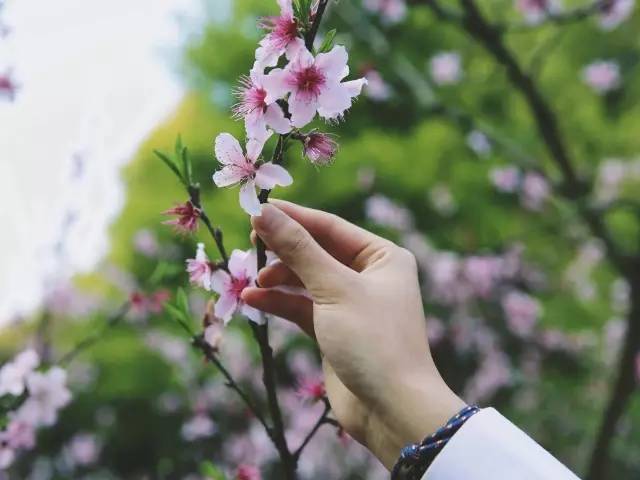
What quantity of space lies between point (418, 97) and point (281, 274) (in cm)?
286

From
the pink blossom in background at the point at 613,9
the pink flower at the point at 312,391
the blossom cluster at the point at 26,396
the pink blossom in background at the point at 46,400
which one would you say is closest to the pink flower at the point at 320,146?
the pink flower at the point at 312,391

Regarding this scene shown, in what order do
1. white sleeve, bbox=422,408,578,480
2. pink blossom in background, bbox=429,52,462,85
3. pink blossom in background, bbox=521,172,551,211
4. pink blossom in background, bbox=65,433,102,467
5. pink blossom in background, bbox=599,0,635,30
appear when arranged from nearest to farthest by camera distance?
white sleeve, bbox=422,408,578,480, pink blossom in background, bbox=599,0,635,30, pink blossom in background, bbox=65,433,102,467, pink blossom in background, bbox=521,172,551,211, pink blossom in background, bbox=429,52,462,85

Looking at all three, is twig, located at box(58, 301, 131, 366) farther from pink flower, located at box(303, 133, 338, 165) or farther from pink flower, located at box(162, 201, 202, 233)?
pink flower, located at box(303, 133, 338, 165)

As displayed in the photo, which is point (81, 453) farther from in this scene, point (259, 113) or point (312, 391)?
point (259, 113)

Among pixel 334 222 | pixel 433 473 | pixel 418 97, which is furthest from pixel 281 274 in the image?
pixel 418 97

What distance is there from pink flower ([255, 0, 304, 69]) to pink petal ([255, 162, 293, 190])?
154mm

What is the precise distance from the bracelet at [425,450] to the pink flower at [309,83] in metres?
0.50

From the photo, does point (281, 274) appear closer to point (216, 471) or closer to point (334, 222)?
point (334, 222)

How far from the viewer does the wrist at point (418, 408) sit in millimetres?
1114

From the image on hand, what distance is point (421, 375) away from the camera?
45.5 inches

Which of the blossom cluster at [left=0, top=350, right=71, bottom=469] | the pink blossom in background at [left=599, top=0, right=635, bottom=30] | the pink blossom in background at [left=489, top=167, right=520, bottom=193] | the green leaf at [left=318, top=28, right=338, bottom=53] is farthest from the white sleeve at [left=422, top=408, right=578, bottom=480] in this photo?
the pink blossom in background at [left=489, top=167, right=520, bottom=193]

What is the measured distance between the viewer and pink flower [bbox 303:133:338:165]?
111 centimetres

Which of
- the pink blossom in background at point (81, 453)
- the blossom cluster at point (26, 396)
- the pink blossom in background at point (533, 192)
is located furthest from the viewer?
the pink blossom in background at point (533, 192)

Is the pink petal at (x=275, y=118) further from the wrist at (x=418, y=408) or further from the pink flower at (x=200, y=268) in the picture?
the wrist at (x=418, y=408)
